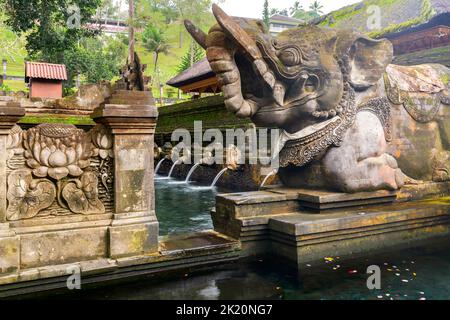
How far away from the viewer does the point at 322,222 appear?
4602mm

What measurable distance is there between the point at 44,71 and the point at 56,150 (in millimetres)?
19269

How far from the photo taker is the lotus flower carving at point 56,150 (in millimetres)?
3822

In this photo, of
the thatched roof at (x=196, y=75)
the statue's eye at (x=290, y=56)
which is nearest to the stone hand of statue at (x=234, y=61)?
the statue's eye at (x=290, y=56)

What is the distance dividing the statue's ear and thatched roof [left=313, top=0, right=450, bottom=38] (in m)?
3.83

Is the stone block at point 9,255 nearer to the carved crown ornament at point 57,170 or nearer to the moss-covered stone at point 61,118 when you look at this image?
the carved crown ornament at point 57,170

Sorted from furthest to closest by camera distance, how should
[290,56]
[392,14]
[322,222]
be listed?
1. [392,14]
2. [290,56]
3. [322,222]

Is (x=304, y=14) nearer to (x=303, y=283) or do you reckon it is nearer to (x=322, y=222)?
(x=322, y=222)

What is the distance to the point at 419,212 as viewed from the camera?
527 cm

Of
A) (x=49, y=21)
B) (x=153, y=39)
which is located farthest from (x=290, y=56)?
(x=153, y=39)

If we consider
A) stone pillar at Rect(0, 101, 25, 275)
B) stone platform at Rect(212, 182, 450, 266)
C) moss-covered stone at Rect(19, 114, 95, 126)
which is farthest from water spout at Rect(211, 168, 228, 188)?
stone pillar at Rect(0, 101, 25, 275)

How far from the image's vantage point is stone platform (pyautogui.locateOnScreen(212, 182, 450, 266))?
4.60 m

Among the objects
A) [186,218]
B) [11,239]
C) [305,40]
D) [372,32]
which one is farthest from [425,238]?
[372,32]

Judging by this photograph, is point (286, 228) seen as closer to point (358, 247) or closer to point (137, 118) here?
point (358, 247)
